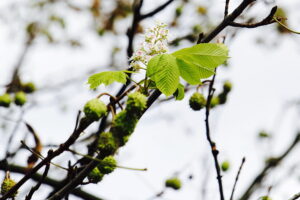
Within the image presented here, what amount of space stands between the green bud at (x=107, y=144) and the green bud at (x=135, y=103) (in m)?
0.12

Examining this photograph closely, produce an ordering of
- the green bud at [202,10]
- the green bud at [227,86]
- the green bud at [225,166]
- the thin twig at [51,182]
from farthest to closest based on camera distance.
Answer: the green bud at [202,10], the green bud at [225,166], the green bud at [227,86], the thin twig at [51,182]

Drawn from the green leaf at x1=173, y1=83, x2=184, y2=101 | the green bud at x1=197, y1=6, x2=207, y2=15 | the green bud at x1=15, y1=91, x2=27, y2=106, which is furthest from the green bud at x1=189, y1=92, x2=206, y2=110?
the green bud at x1=197, y1=6, x2=207, y2=15

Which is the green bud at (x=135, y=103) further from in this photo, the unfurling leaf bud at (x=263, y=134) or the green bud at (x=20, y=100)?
the unfurling leaf bud at (x=263, y=134)

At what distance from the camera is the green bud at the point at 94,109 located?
118 cm

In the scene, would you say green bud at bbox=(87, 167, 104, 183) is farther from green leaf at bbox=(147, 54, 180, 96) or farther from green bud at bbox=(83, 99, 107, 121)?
green leaf at bbox=(147, 54, 180, 96)

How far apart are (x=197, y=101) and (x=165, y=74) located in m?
0.82

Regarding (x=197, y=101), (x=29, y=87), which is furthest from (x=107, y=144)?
(x=29, y=87)

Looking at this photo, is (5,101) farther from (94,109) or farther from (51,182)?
(94,109)

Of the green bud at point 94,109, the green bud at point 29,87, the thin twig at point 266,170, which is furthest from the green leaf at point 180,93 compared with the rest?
the thin twig at point 266,170

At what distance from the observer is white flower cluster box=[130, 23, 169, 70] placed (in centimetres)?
130

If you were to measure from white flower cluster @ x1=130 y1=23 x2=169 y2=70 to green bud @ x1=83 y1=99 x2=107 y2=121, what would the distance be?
22cm

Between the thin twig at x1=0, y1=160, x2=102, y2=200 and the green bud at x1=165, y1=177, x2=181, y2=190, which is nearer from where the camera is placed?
the thin twig at x1=0, y1=160, x2=102, y2=200

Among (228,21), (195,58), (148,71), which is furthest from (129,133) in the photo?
(228,21)

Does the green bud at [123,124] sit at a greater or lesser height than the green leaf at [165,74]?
lesser
